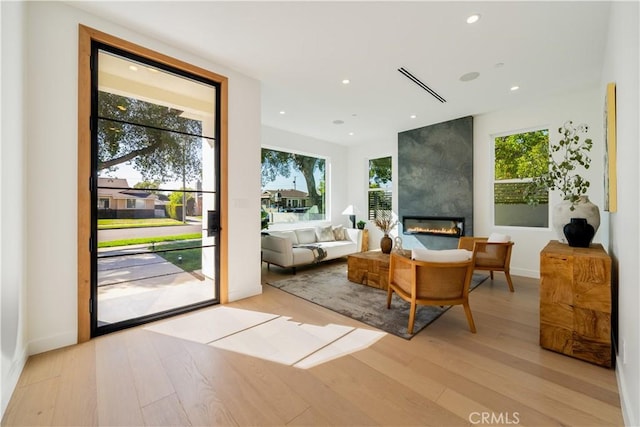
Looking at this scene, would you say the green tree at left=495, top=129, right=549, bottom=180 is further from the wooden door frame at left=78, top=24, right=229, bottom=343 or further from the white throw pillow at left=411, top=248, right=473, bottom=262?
the wooden door frame at left=78, top=24, right=229, bottom=343

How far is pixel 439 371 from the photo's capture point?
185 centimetres

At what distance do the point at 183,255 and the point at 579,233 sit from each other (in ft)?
12.9

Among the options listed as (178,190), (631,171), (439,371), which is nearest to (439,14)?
(631,171)

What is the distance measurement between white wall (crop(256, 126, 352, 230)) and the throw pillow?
0.75 meters

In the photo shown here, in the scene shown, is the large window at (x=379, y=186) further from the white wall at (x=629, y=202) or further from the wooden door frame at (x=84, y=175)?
the wooden door frame at (x=84, y=175)

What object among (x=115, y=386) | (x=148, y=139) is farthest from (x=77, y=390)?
(x=148, y=139)

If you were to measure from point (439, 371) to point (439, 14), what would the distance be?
2926 millimetres

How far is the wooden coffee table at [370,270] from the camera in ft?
12.0

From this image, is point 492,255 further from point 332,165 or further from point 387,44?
point 332,165

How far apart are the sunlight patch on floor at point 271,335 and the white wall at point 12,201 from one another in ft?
3.05

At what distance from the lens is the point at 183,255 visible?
9.94 ft

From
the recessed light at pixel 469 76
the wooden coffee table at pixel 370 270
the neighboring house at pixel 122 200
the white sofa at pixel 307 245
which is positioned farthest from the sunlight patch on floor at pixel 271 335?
the recessed light at pixel 469 76

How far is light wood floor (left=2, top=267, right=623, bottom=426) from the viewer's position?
1455 mm

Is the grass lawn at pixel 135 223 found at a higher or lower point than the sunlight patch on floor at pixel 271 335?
higher
